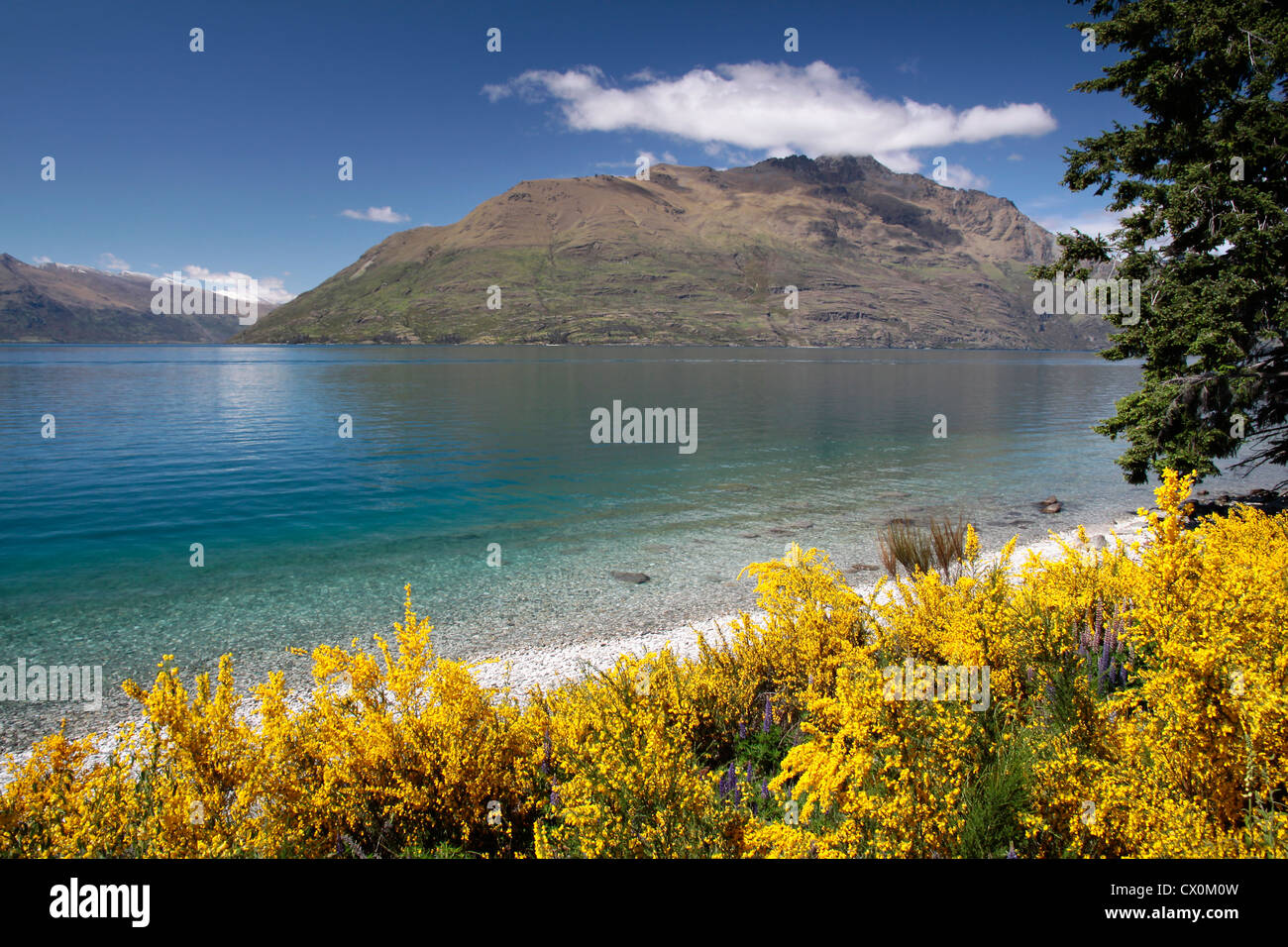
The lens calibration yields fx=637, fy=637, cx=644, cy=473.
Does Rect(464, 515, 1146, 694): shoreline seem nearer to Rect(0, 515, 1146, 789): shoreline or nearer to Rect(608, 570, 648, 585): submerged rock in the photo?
Rect(0, 515, 1146, 789): shoreline

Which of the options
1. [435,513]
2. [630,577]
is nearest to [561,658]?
[630,577]

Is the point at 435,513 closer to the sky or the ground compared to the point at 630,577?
closer to the sky

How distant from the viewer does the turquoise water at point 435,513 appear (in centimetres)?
1480

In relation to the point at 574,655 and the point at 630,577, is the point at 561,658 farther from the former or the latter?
the point at 630,577

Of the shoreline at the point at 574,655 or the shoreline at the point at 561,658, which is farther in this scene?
the shoreline at the point at 574,655

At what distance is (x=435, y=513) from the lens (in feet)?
81.8

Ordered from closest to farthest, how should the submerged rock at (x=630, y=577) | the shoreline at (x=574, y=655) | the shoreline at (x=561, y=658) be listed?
the shoreline at (x=561, y=658) < the shoreline at (x=574, y=655) < the submerged rock at (x=630, y=577)

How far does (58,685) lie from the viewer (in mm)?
11633

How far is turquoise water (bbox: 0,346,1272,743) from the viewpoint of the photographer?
14797 millimetres

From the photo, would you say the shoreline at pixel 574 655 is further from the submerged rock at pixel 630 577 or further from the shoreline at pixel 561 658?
the submerged rock at pixel 630 577

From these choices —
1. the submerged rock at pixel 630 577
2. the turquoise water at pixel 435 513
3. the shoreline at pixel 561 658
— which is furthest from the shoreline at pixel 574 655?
the submerged rock at pixel 630 577

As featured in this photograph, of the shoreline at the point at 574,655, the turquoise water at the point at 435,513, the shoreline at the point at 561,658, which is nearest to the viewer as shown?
the shoreline at the point at 561,658
